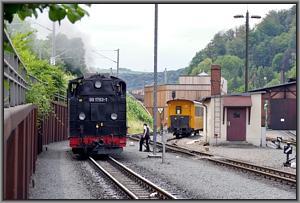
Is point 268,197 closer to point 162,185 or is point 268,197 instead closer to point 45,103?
point 162,185

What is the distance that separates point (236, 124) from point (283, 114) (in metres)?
9.82

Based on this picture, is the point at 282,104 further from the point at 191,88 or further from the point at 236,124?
the point at 191,88

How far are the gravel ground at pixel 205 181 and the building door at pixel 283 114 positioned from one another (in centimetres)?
1972

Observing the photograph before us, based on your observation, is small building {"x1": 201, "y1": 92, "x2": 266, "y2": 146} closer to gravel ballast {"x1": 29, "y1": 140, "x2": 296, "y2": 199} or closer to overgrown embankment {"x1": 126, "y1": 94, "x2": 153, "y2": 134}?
gravel ballast {"x1": 29, "y1": 140, "x2": 296, "y2": 199}

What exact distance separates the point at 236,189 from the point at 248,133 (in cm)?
2024

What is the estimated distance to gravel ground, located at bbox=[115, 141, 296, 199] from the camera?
14727mm

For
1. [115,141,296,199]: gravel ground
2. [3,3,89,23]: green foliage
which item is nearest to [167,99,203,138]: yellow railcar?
[115,141,296,199]: gravel ground

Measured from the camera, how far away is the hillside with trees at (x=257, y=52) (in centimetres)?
6762

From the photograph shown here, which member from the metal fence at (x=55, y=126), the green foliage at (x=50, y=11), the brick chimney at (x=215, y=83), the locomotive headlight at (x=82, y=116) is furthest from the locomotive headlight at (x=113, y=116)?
the green foliage at (x=50, y=11)

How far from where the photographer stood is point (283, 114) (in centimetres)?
4456

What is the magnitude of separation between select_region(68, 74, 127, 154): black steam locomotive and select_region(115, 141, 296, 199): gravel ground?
1125 millimetres

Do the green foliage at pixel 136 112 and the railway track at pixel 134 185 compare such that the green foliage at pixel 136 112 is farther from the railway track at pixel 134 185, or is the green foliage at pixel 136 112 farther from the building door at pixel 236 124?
the railway track at pixel 134 185

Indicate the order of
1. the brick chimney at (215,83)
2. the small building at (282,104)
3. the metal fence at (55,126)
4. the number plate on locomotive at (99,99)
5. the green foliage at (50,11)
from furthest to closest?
the small building at (282,104)
the brick chimney at (215,83)
the metal fence at (55,126)
the number plate on locomotive at (99,99)
the green foliage at (50,11)

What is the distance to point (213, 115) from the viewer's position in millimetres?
36312
